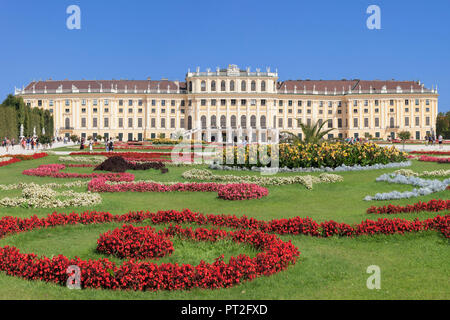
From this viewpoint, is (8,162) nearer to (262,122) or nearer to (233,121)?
(233,121)

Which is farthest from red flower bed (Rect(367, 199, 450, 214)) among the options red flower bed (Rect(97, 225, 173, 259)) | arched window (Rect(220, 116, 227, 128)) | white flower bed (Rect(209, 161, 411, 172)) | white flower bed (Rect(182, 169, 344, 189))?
arched window (Rect(220, 116, 227, 128))

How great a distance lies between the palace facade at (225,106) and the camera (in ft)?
247

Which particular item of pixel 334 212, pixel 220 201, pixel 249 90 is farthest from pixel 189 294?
pixel 249 90

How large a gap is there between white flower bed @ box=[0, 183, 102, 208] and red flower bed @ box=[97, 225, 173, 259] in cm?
423

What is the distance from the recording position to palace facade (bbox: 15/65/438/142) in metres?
75.2

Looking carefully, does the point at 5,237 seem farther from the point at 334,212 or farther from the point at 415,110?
the point at 415,110

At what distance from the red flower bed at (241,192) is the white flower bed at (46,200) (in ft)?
10.5

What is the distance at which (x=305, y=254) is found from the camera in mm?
6617

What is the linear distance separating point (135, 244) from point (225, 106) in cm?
6989

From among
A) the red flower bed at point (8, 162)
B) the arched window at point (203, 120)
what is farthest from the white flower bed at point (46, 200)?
the arched window at point (203, 120)

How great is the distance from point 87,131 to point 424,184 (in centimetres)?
7164

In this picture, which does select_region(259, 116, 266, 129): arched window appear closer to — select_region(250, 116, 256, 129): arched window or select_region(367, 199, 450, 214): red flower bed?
select_region(250, 116, 256, 129): arched window

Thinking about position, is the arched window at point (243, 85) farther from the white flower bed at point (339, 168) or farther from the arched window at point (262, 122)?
the white flower bed at point (339, 168)

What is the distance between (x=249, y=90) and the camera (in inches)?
2968
